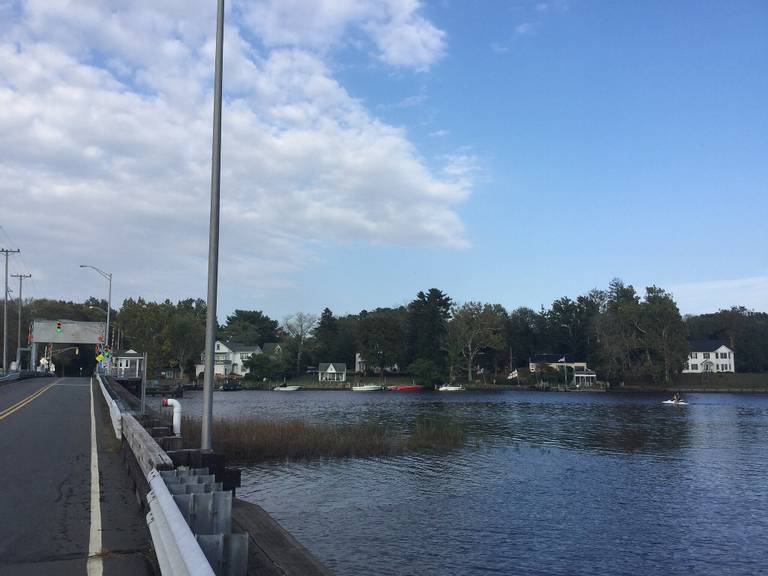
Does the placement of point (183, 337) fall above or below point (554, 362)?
above

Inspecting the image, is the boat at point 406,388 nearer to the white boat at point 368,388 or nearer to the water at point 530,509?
the white boat at point 368,388

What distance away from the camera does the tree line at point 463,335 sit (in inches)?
4712

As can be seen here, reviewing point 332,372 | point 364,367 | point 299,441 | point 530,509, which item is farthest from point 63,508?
point 364,367

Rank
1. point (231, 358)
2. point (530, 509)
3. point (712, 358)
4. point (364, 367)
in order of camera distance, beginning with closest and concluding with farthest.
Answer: point (530, 509)
point (712, 358)
point (231, 358)
point (364, 367)

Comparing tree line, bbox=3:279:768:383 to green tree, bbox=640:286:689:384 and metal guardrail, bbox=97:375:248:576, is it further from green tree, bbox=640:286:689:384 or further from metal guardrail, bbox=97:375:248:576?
metal guardrail, bbox=97:375:248:576

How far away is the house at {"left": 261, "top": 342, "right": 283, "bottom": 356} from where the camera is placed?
137 meters

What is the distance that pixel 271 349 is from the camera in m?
149

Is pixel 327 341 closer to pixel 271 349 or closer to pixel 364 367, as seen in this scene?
pixel 364 367

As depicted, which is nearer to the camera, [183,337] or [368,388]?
[183,337]

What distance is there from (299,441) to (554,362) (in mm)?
117330

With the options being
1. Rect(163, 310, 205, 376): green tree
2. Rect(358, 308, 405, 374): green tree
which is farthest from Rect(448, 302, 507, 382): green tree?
Rect(163, 310, 205, 376): green tree

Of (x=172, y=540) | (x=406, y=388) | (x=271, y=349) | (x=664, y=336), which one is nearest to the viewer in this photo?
(x=172, y=540)

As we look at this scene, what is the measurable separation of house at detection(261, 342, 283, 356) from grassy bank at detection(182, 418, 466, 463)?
103 m

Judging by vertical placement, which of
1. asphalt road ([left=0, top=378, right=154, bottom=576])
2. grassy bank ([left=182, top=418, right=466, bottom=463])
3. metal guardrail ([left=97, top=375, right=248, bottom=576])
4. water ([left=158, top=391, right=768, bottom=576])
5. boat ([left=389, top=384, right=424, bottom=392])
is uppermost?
metal guardrail ([left=97, top=375, right=248, bottom=576])
